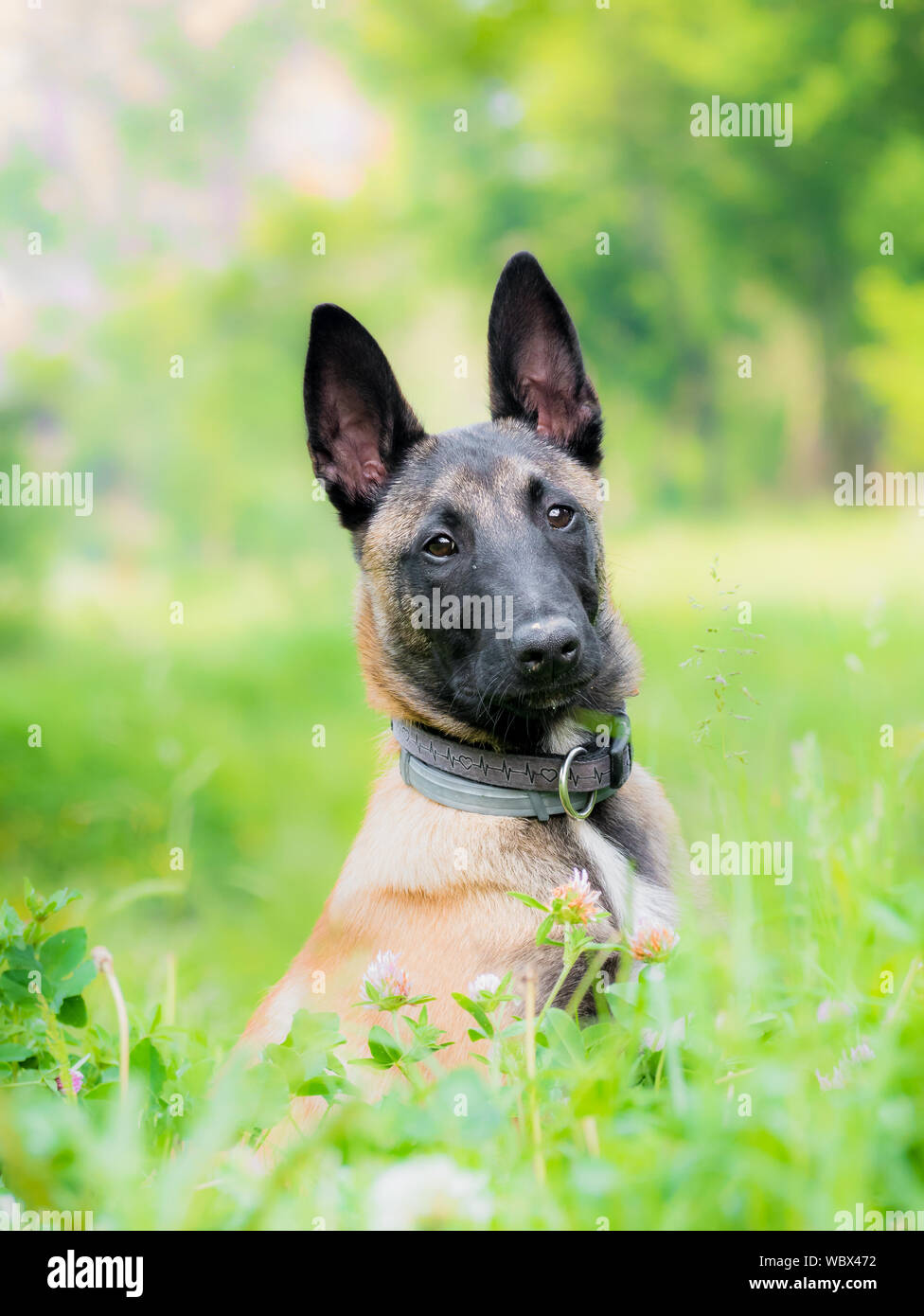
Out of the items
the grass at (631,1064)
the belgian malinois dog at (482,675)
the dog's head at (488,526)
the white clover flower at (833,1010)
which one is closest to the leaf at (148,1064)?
the grass at (631,1064)

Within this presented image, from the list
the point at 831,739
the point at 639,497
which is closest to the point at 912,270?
the point at 639,497

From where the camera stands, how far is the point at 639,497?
14438mm

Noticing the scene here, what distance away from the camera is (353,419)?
12.9 ft

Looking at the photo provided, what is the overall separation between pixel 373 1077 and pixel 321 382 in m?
2.23

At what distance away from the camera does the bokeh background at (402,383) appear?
818cm

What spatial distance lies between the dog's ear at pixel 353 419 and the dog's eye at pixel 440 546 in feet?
1.51

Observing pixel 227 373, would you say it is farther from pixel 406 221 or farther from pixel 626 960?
pixel 626 960

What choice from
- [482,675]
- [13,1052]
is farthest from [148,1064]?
[482,675]

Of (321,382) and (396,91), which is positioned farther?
(396,91)

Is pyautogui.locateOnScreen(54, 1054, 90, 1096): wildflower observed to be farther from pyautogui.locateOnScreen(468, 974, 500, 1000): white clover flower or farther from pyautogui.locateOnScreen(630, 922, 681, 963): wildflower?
pyautogui.locateOnScreen(630, 922, 681, 963): wildflower

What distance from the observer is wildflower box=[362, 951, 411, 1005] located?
2.30m

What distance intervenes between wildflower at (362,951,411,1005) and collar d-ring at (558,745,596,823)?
758 millimetres

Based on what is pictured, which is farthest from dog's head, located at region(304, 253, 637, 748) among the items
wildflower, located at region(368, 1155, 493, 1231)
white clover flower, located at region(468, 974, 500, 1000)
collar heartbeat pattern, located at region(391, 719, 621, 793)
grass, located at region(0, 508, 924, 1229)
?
wildflower, located at region(368, 1155, 493, 1231)

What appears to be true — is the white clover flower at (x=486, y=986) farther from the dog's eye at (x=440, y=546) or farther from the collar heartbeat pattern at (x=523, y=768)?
the dog's eye at (x=440, y=546)
